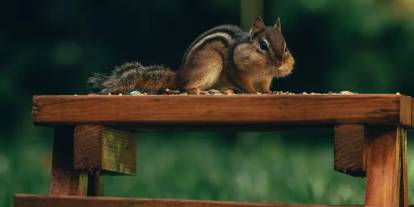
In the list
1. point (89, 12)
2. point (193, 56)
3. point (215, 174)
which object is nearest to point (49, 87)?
point (89, 12)

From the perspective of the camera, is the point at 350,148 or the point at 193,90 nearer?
the point at 350,148

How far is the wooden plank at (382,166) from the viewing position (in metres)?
3.13

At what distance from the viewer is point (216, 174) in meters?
5.50

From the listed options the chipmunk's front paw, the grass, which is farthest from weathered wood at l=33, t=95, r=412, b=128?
the grass

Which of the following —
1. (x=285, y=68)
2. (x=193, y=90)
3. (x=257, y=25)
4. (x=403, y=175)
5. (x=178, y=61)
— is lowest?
(x=403, y=175)

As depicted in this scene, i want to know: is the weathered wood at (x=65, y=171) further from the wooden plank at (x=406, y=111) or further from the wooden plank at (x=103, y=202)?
the wooden plank at (x=406, y=111)

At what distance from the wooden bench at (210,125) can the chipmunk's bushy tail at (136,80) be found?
36 centimetres

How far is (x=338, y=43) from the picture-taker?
7.89 m

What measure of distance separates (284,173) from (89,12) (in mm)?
3707

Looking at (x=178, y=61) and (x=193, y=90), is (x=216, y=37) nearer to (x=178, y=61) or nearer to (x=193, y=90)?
(x=193, y=90)

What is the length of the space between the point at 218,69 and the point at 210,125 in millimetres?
627

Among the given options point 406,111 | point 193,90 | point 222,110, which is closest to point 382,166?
point 406,111

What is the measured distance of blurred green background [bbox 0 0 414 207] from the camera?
5344 mm

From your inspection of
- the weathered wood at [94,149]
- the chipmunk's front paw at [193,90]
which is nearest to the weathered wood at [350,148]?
the weathered wood at [94,149]
